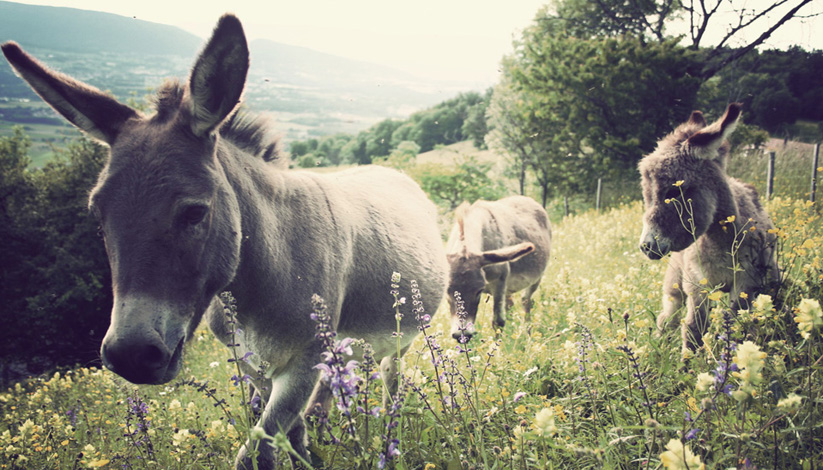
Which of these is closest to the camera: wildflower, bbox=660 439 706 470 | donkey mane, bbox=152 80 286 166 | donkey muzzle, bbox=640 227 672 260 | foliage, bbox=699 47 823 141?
wildflower, bbox=660 439 706 470

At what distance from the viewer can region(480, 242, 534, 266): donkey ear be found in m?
5.35

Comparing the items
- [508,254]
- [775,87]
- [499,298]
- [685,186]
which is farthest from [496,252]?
[775,87]

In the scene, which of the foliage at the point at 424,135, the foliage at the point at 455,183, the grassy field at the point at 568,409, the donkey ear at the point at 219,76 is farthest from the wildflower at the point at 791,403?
the foliage at the point at 424,135

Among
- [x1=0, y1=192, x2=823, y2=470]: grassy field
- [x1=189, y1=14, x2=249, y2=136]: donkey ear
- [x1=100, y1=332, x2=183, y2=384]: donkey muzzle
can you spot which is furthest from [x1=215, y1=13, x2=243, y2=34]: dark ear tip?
[x1=0, y1=192, x2=823, y2=470]: grassy field

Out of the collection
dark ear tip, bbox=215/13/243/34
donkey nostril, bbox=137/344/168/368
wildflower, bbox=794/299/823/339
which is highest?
dark ear tip, bbox=215/13/243/34

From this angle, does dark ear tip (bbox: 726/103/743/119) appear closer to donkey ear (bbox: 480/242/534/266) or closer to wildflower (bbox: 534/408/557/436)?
donkey ear (bbox: 480/242/534/266)

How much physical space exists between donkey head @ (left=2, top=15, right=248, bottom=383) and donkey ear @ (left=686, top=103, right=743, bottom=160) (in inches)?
151

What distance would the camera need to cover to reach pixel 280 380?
247cm

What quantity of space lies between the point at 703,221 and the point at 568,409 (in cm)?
215

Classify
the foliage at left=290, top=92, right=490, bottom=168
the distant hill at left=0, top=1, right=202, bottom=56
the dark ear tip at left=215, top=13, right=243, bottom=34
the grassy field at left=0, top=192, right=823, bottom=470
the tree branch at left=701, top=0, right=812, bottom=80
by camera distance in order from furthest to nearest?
→ the foliage at left=290, top=92, right=490, bottom=168 < the distant hill at left=0, top=1, right=202, bottom=56 < the tree branch at left=701, top=0, right=812, bottom=80 < the dark ear tip at left=215, top=13, right=243, bottom=34 < the grassy field at left=0, top=192, right=823, bottom=470

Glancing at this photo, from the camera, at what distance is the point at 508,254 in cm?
559

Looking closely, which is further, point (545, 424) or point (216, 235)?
point (216, 235)

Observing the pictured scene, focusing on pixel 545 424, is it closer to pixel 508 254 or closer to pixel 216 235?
pixel 216 235

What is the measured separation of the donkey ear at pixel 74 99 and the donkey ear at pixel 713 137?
4.42 meters
